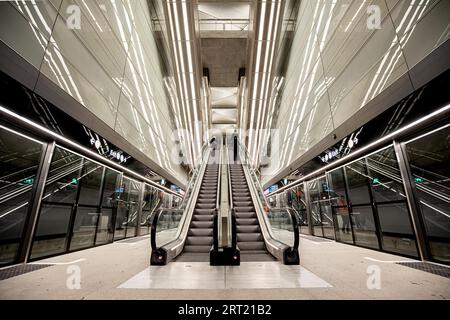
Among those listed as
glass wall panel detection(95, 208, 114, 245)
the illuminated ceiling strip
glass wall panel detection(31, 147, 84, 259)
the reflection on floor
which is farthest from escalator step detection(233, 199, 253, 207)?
glass wall panel detection(31, 147, 84, 259)

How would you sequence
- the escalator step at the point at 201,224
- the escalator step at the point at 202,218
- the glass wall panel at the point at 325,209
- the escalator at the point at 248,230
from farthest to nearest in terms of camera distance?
the glass wall panel at the point at 325,209
the escalator step at the point at 202,218
the escalator step at the point at 201,224
the escalator at the point at 248,230

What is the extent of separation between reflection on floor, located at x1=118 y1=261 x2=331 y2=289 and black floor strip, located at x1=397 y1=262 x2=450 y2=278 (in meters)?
1.88

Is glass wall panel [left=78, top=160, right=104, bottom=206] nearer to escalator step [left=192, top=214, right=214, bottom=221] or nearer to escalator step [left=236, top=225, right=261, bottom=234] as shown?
escalator step [left=192, top=214, right=214, bottom=221]

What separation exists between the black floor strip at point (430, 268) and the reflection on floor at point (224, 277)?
1883 millimetres

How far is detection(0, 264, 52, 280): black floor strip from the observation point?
274 cm

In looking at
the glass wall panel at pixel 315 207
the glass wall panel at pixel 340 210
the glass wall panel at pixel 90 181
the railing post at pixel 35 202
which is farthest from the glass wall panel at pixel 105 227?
the glass wall panel at pixel 315 207

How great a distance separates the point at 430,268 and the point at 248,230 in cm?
329

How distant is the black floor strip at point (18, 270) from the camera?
2.74 meters

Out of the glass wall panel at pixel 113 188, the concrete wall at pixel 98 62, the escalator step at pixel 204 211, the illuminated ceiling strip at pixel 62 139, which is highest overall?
the concrete wall at pixel 98 62

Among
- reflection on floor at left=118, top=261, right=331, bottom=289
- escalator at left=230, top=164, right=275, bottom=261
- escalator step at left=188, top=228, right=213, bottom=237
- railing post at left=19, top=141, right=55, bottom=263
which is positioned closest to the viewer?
reflection on floor at left=118, top=261, right=331, bottom=289

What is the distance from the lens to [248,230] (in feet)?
16.1

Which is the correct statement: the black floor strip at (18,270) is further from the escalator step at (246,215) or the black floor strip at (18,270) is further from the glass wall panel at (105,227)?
the escalator step at (246,215)

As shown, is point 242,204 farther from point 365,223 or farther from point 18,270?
point 365,223

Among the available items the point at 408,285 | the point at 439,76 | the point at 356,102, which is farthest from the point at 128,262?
the point at 356,102
